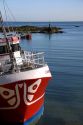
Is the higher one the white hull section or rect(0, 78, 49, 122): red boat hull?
the white hull section

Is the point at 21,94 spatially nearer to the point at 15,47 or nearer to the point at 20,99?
the point at 20,99

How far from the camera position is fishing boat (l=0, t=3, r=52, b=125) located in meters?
19.2

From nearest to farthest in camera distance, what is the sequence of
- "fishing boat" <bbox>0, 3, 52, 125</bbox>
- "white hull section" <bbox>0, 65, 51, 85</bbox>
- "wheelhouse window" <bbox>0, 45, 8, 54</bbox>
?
"white hull section" <bbox>0, 65, 51, 85</bbox>
"fishing boat" <bbox>0, 3, 52, 125</bbox>
"wheelhouse window" <bbox>0, 45, 8, 54</bbox>

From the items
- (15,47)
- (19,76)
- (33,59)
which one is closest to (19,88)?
(19,76)

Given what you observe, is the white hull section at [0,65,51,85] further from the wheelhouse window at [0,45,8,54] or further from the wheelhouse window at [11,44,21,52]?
the wheelhouse window at [11,44,21,52]

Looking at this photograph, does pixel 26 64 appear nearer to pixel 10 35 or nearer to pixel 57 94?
pixel 10 35

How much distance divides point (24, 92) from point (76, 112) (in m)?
5.54

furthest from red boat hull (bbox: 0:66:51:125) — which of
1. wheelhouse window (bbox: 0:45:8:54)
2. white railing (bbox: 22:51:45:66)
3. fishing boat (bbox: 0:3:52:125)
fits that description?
wheelhouse window (bbox: 0:45:8:54)

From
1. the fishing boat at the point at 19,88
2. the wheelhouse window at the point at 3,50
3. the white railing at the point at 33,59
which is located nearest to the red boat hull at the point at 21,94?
the fishing boat at the point at 19,88

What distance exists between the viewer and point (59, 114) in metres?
22.7

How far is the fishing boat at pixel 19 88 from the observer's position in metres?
19.2

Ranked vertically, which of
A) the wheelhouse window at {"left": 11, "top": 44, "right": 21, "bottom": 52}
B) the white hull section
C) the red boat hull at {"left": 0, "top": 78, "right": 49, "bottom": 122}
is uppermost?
the wheelhouse window at {"left": 11, "top": 44, "right": 21, "bottom": 52}

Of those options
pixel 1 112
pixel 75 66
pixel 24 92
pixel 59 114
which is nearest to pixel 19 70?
pixel 24 92

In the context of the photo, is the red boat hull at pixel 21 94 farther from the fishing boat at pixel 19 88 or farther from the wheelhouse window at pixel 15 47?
the wheelhouse window at pixel 15 47
